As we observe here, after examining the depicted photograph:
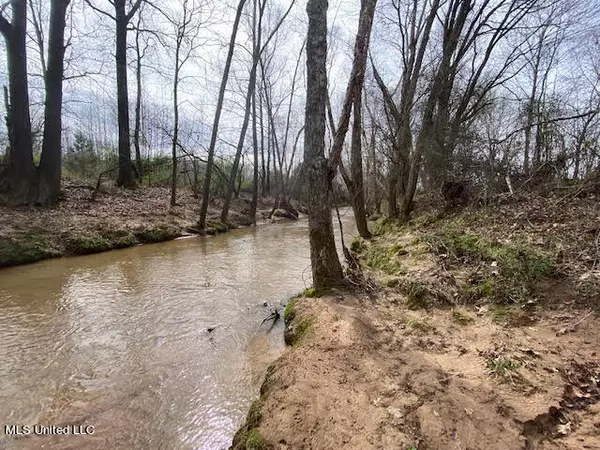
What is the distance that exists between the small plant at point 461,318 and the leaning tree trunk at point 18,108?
10.8 m

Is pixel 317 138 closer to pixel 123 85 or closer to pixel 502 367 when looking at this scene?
pixel 502 367

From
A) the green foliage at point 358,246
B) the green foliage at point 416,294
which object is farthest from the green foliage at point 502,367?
the green foliage at point 358,246

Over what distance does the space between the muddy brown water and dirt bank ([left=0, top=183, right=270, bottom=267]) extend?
29.8 inches

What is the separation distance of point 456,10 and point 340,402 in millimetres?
10431

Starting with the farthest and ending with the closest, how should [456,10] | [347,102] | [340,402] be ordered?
[456,10] < [347,102] < [340,402]

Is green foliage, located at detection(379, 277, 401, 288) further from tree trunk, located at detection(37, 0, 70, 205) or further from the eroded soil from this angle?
tree trunk, located at detection(37, 0, 70, 205)

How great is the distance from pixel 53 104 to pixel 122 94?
422cm

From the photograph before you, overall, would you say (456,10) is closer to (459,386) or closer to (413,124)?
(413,124)

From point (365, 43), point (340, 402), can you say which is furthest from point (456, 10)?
point (340, 402)

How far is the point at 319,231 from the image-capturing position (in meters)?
4.44

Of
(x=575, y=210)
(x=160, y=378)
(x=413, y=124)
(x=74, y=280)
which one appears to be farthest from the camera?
(x=413, y=124)

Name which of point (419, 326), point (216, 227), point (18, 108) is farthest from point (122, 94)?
point (419, 326)

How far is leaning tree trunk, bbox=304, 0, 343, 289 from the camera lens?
14.0 feet

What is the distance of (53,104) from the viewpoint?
9.70 metres
